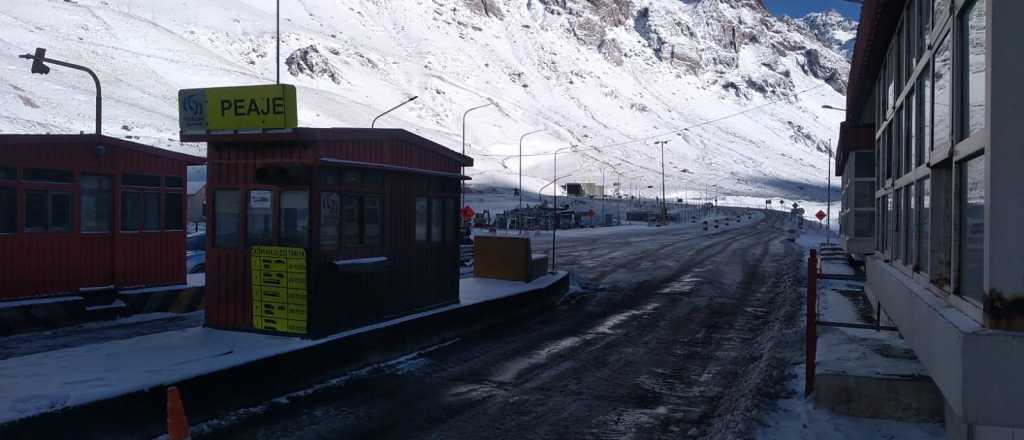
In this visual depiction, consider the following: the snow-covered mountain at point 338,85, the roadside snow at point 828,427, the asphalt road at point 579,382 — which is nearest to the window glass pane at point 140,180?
the asphalt road at point 579,382

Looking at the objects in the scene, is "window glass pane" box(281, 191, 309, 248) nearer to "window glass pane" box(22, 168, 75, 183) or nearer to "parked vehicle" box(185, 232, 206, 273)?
"window glass pane" box(22, 168, 75, 183)

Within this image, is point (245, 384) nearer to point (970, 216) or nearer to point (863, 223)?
point (970, 216)

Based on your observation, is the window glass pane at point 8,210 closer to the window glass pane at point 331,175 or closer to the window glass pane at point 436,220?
the window glass pane at point 331,175

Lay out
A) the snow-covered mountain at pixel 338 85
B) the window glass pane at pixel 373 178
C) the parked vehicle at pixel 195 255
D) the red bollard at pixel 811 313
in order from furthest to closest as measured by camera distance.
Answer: the snow-covered mountain at pixel 338 85 < the parked vehicle at pixel 195 255 < the window glass pane at pixel 373 178 < the red bollard at pixel 811 313

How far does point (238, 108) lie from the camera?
12.1m

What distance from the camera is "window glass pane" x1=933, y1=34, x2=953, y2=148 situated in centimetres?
545

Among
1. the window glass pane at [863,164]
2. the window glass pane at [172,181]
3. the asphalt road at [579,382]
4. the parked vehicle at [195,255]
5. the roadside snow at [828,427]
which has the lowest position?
the asphalt road at [579,382]

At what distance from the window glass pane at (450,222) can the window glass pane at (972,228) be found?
1168 cm

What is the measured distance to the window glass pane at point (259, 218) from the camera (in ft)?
39.3

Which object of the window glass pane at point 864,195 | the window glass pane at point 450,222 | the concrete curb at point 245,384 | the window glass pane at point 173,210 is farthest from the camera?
the window glass pane at point 864,195

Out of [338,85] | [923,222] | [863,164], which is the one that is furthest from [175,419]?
[338,85]

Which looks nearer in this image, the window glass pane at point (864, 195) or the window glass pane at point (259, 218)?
the window glass pane at point (259, 218)

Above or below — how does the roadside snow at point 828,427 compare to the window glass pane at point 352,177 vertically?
below

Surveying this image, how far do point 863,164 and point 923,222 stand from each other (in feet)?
56.8
